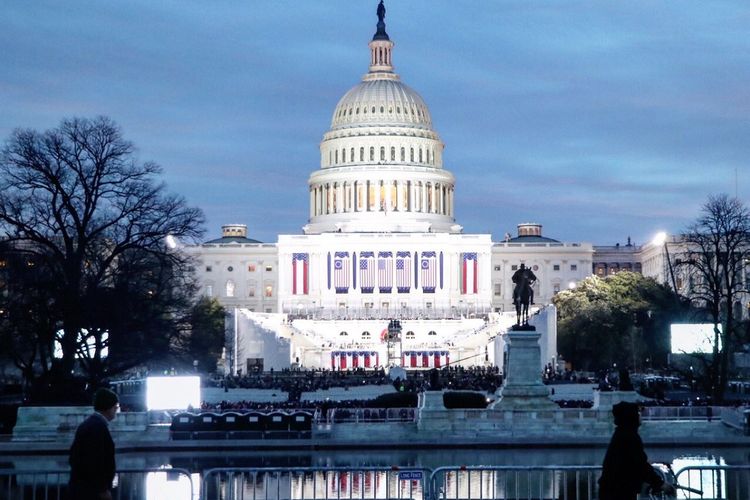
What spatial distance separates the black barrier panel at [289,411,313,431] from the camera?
58219mm

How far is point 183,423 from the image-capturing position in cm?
5822

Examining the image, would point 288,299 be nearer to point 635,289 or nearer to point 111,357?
point 635,289

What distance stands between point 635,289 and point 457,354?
16238 mm

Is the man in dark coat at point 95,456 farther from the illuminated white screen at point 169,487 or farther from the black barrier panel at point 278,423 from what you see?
the black barrier panel at point 278,423

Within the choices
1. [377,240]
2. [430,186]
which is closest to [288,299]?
[377,240]

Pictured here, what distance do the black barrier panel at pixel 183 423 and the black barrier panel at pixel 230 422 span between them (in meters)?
1.04

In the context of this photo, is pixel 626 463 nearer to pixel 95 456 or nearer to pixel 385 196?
pixel 95 456

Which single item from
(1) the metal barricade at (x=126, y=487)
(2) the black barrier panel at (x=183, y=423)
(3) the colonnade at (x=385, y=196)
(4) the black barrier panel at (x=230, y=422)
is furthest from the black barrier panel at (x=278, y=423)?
(3) the colonnade at (x=385, y=196)

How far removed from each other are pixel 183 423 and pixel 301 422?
4221 mm

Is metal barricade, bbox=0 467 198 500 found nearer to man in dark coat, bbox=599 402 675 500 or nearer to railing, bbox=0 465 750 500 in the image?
railing, bbox=0 465 750 500

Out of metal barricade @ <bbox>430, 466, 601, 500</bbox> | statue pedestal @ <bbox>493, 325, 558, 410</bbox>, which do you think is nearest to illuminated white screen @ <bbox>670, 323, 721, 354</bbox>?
statue pedestal @ <bbox>493, 325, 558, 410</bbox>

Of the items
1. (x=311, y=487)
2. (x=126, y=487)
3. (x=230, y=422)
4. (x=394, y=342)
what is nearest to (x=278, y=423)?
(x=230, y=422)

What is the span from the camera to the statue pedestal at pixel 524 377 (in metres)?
59.8

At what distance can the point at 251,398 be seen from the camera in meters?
83.2
